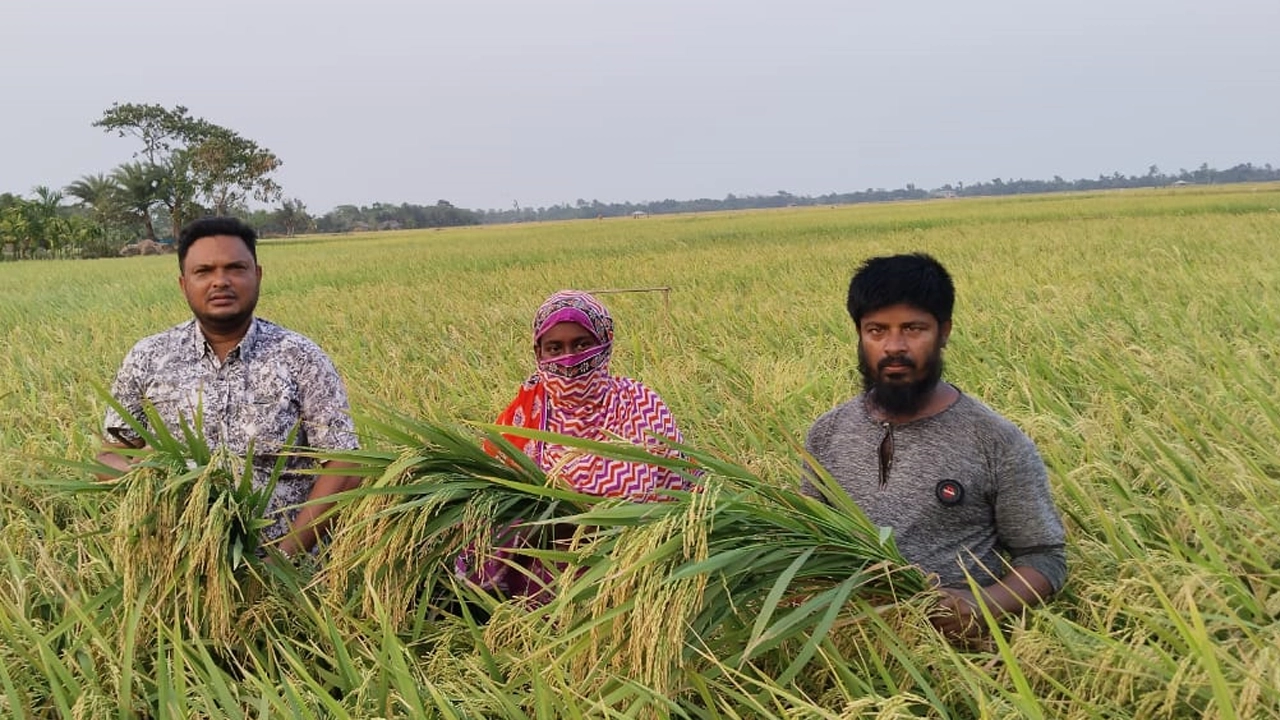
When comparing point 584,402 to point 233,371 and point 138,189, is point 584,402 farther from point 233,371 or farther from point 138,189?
point 138,189

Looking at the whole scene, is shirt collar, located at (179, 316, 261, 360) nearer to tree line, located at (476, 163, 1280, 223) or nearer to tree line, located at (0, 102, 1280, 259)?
tree line, located at (0, 102, 1280, 259)

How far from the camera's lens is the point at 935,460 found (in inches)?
79.8

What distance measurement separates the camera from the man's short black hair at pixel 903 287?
201cm

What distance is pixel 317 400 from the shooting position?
2789 millimetres

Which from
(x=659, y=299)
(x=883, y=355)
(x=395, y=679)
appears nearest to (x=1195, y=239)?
(x=659, y=299)

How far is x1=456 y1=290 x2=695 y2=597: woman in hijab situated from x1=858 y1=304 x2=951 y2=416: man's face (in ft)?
1.84

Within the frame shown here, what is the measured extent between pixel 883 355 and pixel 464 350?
16.2ft

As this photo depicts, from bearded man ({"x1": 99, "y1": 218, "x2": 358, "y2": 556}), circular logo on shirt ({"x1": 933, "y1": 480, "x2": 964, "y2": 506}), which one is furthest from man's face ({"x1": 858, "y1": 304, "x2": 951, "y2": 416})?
bearded man ({"x1": 99, "y1": 218, "x2": 358, "y2": 556})

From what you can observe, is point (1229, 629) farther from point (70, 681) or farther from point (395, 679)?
point (70, 681)

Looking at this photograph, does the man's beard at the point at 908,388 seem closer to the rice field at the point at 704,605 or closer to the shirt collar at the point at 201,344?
the rice field at the point at 704,605

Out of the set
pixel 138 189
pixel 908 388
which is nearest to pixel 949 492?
pixel 908 388

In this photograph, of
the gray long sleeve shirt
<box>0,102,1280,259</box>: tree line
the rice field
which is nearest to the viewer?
the rice field

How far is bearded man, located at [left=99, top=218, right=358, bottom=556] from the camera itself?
2709 millimetres

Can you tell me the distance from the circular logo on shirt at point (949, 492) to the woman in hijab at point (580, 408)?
2.03ft
